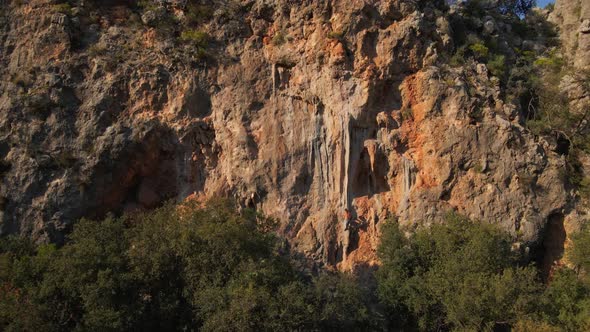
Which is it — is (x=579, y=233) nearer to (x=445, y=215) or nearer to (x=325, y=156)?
(x=445, y=215)

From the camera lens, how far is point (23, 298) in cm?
1571

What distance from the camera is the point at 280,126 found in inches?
842

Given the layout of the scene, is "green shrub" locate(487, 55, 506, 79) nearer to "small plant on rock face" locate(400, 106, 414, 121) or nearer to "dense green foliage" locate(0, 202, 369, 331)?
"small plant on rock face" locate(400, 106, 414, 121)

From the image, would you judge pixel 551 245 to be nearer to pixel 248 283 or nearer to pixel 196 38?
pixel 248 283

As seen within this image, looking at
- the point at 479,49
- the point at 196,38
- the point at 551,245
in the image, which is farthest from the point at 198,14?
the point at 551,245

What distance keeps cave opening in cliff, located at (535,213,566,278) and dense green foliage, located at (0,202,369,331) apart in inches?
318

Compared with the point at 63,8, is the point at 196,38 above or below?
below

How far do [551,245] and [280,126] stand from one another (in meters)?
11.5

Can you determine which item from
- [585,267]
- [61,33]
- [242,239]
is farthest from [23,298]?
[585,267]

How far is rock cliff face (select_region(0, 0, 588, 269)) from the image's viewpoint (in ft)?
66.8

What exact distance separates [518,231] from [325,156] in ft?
25.2

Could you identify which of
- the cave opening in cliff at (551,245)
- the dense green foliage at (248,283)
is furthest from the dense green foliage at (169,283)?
the cave opening in cliff at (551,245)

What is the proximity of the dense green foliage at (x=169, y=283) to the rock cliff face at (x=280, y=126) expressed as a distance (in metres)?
2.52

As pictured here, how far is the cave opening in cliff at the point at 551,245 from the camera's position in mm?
20953
